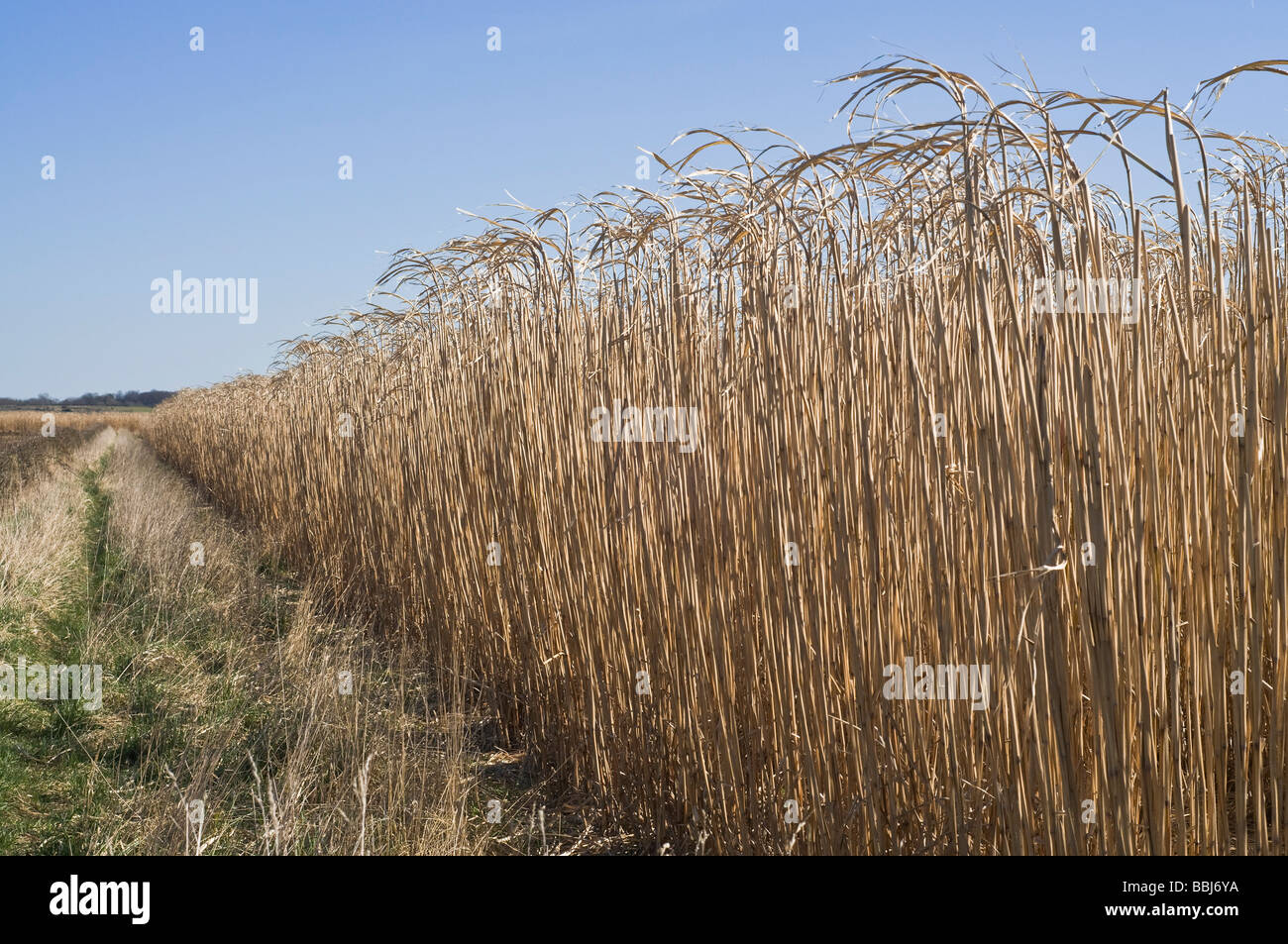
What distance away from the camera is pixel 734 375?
215cm

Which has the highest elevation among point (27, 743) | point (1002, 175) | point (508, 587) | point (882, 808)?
point (1002, 175)

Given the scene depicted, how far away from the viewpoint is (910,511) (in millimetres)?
1731

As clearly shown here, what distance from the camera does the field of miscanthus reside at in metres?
1.28

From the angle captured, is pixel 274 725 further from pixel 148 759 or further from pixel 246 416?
pixel 246 416

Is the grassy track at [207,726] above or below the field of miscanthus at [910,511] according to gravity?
below

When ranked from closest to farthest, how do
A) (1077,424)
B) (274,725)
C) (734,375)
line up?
1. (1077,424)
2. (734,375)
3. (274,725)

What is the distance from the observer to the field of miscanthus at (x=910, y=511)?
1.28 m

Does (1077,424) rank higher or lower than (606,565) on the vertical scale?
higher

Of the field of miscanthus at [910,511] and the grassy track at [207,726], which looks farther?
the grassy track at [207,726]

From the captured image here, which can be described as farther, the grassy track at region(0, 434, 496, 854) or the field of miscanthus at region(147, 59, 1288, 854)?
the grassy track at region(0, 434, 496, 854)

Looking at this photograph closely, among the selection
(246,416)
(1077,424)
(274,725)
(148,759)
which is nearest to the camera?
(1077,424)

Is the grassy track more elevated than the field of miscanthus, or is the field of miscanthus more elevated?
the field of miscanthus
